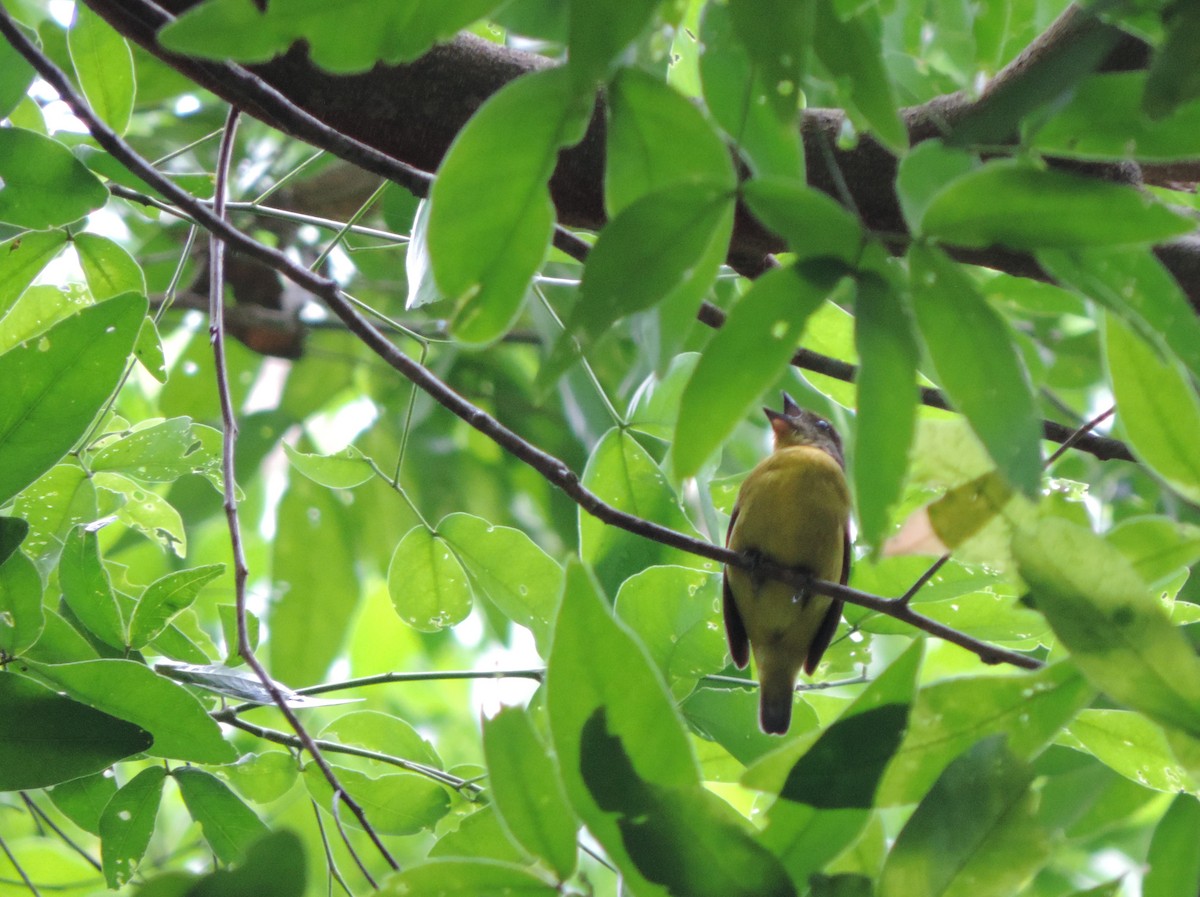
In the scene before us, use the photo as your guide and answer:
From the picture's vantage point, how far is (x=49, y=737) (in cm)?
146

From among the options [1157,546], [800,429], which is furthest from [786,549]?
Result: [1157,546]

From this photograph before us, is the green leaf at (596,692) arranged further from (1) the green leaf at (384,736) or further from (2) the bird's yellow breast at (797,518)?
(2) the bird's yellow breast at (797,518)

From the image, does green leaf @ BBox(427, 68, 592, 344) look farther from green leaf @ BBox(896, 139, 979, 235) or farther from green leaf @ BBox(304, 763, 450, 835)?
green leaf @ BBox(304, 763, 450, 835)

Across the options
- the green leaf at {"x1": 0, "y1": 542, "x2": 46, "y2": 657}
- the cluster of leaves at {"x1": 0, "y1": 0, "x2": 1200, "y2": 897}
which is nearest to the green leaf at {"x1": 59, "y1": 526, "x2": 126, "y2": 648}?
the cluster of leaves at {"x1": 0, "y1": 0, "x2": 1200, "y2": 897}

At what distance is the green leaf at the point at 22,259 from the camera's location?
1.95 m

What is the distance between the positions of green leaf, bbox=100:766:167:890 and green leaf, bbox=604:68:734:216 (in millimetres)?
1235

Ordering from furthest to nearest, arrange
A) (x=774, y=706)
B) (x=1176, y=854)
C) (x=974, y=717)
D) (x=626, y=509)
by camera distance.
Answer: (x=774, y=706), (x=626, y=509), (x=1176, y=854), (x=974, y=717)

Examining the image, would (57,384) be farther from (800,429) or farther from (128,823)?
(800,429)

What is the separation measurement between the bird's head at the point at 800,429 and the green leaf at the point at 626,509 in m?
1.80

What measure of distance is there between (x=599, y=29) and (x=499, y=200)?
19 centimetres

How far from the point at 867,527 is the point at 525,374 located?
3507mm

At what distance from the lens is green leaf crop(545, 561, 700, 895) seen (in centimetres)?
102

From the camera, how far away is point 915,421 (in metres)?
1.01

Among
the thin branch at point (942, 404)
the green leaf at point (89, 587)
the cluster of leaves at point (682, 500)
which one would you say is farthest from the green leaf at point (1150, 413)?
the green leaf at point (89, 587)
